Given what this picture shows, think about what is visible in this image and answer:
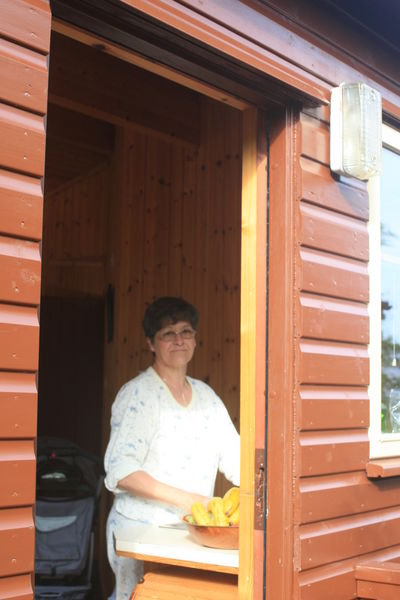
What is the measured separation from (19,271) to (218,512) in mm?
1489

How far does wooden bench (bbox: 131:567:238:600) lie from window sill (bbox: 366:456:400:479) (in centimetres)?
69

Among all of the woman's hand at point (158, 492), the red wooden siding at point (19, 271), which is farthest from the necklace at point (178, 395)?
the red wooden siding at point (19, 271)

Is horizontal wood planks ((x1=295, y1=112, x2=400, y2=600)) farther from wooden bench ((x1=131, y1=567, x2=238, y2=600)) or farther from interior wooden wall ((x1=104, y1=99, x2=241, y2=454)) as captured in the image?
interior wooden wall ((x1=104, y1=99, x2=241, y2=454))

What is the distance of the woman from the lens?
11.6 feet

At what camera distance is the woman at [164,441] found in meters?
3.55

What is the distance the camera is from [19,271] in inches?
80.9

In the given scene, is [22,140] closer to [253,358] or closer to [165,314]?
[253,358]

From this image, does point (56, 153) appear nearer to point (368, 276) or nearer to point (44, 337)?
point (44, 337)

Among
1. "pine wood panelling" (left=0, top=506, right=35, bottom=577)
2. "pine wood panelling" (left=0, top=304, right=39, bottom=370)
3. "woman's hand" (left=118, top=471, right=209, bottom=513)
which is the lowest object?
"woman's hand" (left=118, top=471, right=209, bottom=513)

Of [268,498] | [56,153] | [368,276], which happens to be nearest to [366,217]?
[368,276]

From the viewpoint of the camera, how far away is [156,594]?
10.3 feet

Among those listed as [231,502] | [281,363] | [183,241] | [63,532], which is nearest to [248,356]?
[281,363]

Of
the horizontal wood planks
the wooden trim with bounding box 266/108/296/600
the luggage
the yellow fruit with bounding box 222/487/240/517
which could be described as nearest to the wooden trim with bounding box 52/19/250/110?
the wooden trim with bounding box 266/108/296/600

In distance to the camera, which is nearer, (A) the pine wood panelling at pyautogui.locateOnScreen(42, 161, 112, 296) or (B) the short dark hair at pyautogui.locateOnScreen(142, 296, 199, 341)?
(B) the short dark hair at pyautogui.locateOnScreen(142, 296, 199, 341)
